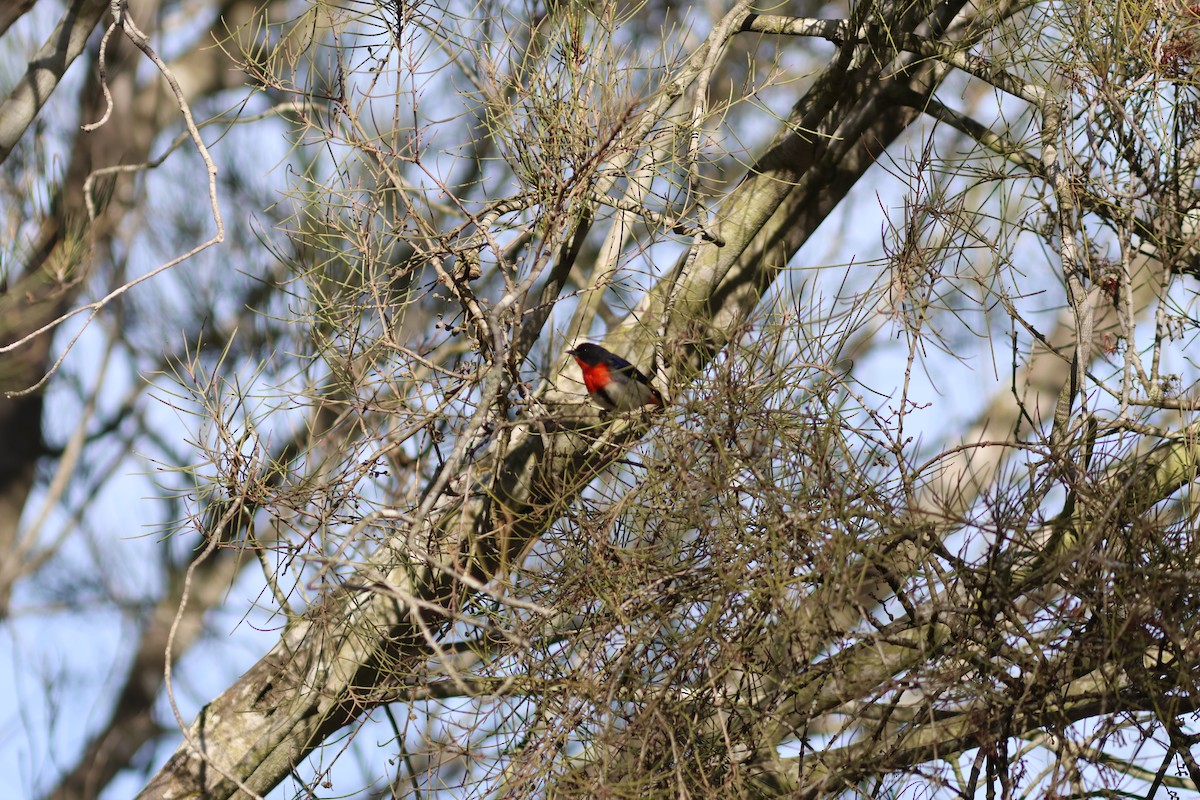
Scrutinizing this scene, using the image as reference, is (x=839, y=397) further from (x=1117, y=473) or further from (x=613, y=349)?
(x=613, y=349)

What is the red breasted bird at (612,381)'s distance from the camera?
189 centimetres

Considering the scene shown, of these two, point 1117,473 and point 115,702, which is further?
point 115,702

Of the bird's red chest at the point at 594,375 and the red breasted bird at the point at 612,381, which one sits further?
the bird's red chest at the point at 594,375

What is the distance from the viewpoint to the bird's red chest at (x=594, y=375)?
2.10 meters

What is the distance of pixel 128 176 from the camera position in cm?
510

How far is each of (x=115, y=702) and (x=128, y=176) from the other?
270 cm

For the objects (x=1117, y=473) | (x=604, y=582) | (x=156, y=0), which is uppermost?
(x=156, y=0)

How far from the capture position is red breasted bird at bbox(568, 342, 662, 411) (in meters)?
1.89

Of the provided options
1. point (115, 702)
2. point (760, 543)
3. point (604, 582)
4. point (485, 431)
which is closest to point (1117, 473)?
point (760, 543)

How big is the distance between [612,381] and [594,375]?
144 mm

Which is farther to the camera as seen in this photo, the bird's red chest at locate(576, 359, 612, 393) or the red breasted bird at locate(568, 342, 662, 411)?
the bird's red chest at locate(576, 359, 612, 393)

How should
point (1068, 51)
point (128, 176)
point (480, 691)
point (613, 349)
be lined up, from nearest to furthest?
point (480, 691) → point (1068, 51) → point (613, 349) → point (128, 176)

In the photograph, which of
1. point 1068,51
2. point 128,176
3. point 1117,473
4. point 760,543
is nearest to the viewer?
point 760,543

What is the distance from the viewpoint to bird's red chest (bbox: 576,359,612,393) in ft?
6.88
